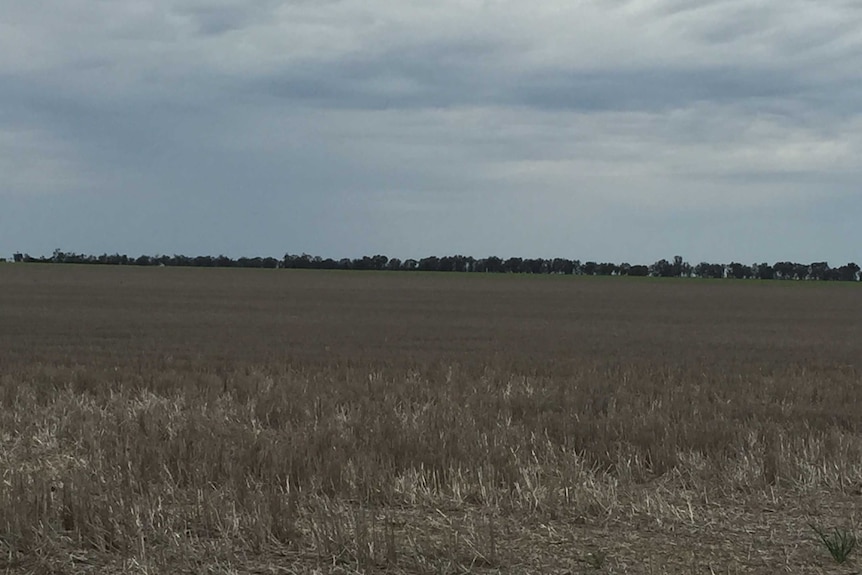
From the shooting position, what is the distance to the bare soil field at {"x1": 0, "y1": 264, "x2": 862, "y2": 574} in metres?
6.66

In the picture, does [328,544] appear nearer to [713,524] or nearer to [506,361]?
[713,524]

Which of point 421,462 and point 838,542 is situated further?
point 421,462

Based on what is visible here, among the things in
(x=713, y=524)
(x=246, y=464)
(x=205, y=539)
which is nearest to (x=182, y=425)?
(x=246, y=464)

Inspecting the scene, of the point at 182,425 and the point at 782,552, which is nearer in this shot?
the point at 782,552

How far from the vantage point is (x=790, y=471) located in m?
8.95

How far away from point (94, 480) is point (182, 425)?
114 inches

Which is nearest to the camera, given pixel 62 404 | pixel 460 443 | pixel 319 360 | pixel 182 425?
pixel 460 443

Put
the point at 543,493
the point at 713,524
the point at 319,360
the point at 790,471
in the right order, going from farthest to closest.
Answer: the point at 319,360 → the point at 790,471 → the point at 543,493 → the point at 713,524

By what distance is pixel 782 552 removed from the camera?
675 centimetres

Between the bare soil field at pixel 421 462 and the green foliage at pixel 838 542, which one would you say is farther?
the bare soil field at pixel 421 462

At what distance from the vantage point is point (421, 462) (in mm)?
9086

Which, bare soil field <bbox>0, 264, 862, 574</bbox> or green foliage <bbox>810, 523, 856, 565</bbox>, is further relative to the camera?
bare soil field <bbox>0, 264, 862, 574</bbox>

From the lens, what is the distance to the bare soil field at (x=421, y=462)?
6664mm

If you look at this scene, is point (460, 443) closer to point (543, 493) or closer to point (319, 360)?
point (543, 493)
